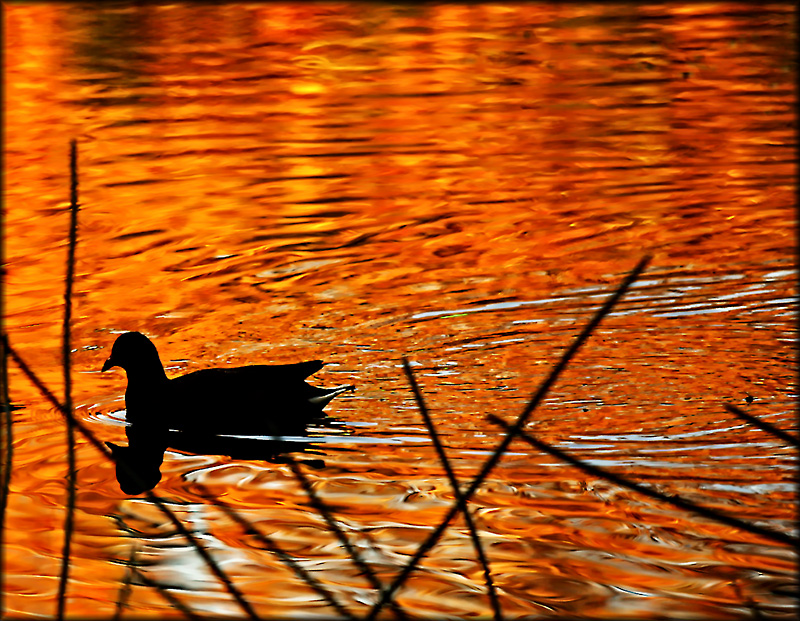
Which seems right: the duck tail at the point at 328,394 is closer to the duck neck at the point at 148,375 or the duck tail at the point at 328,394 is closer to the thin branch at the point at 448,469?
the duck neck at the point at 148,375

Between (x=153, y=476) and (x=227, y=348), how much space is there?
209 cm

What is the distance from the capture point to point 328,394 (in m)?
7.59

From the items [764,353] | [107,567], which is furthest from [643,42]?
[107,567]

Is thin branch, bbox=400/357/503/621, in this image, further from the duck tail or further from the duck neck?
the duck neck

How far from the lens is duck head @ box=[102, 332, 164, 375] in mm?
7836

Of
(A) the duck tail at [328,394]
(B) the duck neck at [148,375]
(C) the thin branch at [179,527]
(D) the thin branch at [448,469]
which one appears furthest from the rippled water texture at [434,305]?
(C) the thin branch at [179,527]

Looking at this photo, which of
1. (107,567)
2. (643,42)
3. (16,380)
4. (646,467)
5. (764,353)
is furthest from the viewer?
(643,42)

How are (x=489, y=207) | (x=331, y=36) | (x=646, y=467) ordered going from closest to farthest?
(x=646, y=467)
(x=489, y=207)
(x=331, y=36)

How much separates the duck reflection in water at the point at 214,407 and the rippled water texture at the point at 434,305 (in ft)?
0.64

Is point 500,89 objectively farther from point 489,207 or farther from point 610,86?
point 489,207

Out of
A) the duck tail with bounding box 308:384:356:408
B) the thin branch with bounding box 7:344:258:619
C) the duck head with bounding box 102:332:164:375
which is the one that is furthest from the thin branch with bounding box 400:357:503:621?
the duck head with bounding box 102:332:164:375

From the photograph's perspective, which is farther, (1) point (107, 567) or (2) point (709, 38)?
(2) point (709, 38)

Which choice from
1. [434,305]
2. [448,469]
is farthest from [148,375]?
[448,469]

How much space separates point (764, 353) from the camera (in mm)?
7910
